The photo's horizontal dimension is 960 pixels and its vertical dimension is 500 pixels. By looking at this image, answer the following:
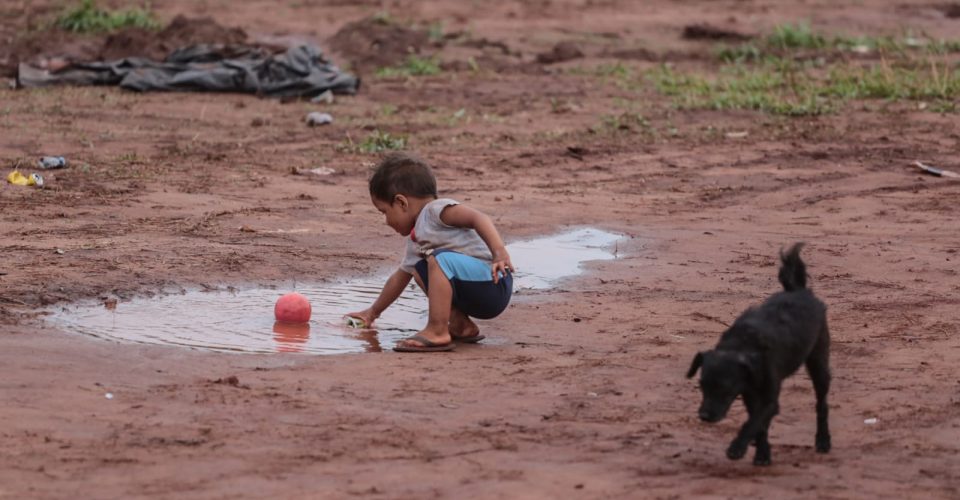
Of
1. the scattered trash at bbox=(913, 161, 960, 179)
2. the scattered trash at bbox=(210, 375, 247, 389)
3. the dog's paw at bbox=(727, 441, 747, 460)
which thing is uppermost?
the dog's paw at bbox=(727, 441, 747, 460)

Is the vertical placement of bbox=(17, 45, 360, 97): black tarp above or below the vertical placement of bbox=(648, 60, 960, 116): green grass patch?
below

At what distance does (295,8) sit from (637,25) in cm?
505

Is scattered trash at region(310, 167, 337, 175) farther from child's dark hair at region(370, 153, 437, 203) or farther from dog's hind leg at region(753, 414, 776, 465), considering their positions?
dog's hind leg at region(753, 414, 776, 465)

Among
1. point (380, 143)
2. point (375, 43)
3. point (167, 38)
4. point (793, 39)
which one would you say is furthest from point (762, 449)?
point (793, 39)

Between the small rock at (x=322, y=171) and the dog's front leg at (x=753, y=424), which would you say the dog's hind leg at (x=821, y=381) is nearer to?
the dog's front leg at (x=753, y=424)

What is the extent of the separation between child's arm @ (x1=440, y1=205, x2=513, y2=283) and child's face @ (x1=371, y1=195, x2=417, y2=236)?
0.71 feet

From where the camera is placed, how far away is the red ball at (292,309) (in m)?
6.59

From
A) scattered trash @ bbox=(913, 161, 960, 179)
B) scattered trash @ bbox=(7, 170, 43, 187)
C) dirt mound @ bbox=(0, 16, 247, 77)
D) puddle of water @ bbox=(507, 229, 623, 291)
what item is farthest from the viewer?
dirt mound @ bbox=(0, 16, 247, 77)

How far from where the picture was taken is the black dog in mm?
4316

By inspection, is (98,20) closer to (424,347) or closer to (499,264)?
(424,347)

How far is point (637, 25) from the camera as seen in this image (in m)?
20.4

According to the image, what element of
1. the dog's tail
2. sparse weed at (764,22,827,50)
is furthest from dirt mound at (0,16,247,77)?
the dog's tail

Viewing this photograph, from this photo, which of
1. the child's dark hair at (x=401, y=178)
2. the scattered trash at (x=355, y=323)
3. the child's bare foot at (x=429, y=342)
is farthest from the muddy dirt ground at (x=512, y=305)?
the child's dark hair at (x=401, y=178)

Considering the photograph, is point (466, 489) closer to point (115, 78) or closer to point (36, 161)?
point (36, 161)
